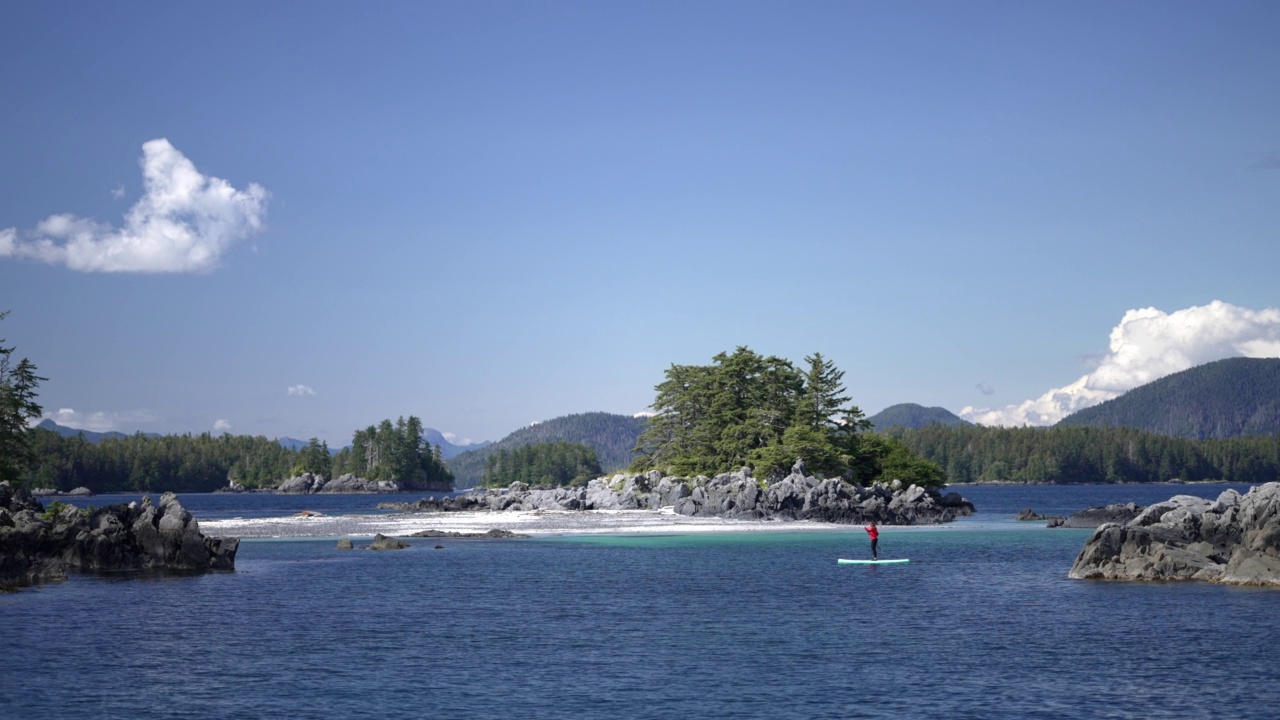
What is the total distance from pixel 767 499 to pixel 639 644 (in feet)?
258

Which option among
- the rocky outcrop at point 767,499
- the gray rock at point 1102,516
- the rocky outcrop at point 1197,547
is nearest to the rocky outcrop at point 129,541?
the rocky outcrop at point 1197,547

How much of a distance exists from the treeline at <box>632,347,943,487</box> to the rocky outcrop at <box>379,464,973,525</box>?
4764 mm

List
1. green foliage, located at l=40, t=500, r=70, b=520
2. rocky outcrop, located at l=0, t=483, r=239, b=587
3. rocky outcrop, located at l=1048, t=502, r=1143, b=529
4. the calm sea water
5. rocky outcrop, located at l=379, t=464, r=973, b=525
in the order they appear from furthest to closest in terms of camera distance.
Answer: rocky outcrop, located at l=379, t=464, r=973, b=525, rocky outcrop, located at l=1048, t=502, r=1143, b=529, green foliage, located at l=40, t=500, r=70, b=520, rocky outcrop, located at l=0, t=483, r=239, b=587, the calm sea water

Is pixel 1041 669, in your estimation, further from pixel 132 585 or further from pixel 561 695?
pixel 132 585

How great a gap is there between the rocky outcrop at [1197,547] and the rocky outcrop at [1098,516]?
120 feet

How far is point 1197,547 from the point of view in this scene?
62.7m

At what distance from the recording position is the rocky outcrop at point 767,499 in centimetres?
11712

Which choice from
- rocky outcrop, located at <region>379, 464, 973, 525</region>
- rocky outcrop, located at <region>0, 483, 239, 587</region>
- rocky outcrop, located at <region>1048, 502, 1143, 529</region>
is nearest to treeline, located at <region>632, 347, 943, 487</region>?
rocky outcrop, located at <region>379, 464, 973, 525</region>

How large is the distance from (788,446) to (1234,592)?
74.7 meters

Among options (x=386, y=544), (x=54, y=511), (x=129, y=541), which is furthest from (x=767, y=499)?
(x=54, y=511)

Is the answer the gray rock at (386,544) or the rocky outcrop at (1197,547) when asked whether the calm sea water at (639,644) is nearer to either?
the rocky outcrop at (1197,547)

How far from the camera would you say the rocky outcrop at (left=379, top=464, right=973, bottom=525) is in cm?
11712

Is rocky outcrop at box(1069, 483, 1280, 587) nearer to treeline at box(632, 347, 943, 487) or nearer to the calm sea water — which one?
the calm sea water

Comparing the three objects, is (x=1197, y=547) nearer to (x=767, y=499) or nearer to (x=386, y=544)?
(x=386, y=544)
